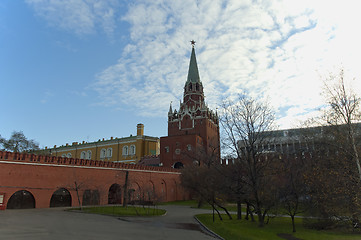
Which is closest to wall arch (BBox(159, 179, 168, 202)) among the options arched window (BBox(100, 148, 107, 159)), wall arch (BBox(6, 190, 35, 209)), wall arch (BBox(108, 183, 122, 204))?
wall arch (BBox(108, 183, 122, 204))

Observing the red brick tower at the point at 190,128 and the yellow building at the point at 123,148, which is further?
the yellow building at the point at 123,148

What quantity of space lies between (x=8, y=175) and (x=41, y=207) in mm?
3897

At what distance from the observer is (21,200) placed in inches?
847

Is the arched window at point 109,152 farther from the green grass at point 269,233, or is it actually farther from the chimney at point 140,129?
the green grass at point 269,233

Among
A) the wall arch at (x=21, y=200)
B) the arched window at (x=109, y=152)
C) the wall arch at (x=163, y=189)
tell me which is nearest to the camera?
the wall arch at (x=21, y=200)

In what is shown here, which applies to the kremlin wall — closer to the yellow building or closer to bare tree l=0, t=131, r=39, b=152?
the yellow building

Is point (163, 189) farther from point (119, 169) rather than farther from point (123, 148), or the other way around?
point (123, 148)

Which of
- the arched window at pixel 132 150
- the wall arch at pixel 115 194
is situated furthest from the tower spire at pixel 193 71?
the wall arch at pixel 115 194

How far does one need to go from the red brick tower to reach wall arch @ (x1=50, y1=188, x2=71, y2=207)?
18585 mm

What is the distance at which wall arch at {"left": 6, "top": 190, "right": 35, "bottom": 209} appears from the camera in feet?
68.9

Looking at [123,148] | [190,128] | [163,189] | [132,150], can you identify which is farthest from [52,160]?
[123,148]

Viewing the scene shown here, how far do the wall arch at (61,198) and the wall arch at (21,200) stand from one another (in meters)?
1.71

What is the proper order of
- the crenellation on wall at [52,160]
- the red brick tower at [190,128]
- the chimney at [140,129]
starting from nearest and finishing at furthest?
the crenellation on wall at [52,160], the red brick tower at [190,128], the chimney at [140,129]

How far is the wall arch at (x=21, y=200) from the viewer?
68.9ft
